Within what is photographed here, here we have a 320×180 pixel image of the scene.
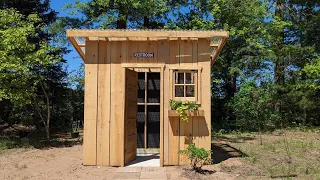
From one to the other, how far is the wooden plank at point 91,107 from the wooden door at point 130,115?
656 millimetres

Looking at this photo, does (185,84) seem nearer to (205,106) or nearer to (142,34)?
(205,106)

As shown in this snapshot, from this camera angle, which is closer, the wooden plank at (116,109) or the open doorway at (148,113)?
the wooden plank at (116,109)

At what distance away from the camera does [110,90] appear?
6.57 metres

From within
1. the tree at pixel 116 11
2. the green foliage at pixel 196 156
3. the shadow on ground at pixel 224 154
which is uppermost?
the tree at pixel 116 11

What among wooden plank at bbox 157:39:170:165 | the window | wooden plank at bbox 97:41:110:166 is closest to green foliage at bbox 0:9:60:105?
wooden plank at bbox 97:41:110:166

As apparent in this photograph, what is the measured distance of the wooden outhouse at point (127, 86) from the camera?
6.48m

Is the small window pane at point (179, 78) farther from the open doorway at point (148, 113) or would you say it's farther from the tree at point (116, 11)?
the tree at point (116, 11)

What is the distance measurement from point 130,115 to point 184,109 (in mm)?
1375

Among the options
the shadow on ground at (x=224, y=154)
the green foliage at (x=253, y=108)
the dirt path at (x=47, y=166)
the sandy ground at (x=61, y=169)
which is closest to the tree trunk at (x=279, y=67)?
the green foliage at (x=253, y=108)

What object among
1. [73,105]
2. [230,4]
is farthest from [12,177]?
[230,4]

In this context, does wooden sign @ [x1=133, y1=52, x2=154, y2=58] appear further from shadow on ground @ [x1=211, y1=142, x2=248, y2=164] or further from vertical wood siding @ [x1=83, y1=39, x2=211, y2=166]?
shadow on ground @ [x1=211, y1=142, x2=248, y2=164]

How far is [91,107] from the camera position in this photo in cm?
653

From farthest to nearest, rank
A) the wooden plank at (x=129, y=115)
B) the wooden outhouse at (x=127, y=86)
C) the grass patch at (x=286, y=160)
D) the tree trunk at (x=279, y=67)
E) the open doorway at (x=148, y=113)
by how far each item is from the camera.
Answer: the tree trunk at (x=279, y=67)
the open doorway at (x=148, y=113)
the wooden plank at (x=129, y=115)
the wooden outhouse at (x=127, y=86)
the grass patch at (x=286, y=160)

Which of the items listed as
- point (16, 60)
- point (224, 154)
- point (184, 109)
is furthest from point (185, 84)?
point (16, 60)
